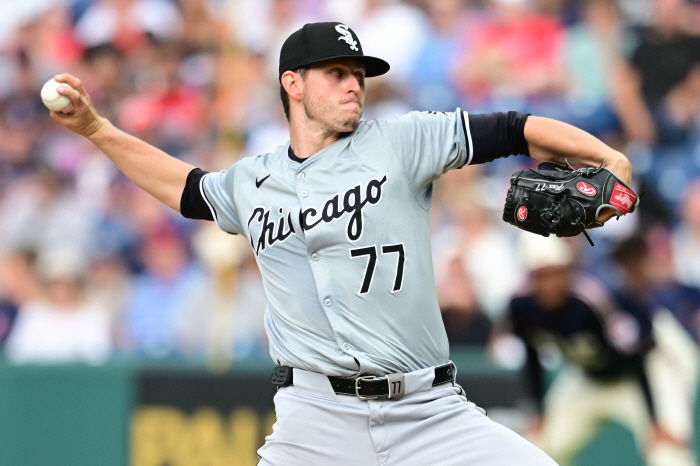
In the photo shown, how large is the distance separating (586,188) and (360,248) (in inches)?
32.6

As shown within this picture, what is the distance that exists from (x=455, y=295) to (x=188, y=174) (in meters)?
3.52

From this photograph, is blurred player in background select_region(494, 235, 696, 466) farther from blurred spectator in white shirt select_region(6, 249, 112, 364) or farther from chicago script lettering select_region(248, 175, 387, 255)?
blurred spectator in white shirt select_region(6, 249, 112, 364)

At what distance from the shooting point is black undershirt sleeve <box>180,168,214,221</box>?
3.65 meters

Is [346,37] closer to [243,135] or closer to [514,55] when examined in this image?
[514,55]

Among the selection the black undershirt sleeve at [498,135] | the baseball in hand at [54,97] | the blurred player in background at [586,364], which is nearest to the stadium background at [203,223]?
the blurred player in background at [586,364]

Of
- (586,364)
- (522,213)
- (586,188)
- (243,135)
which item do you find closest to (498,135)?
(522,213)

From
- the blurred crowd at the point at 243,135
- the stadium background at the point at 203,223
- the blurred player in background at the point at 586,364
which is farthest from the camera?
the blurred crowd at the point at 243,135

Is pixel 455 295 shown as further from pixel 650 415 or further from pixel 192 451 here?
pixel 192 451

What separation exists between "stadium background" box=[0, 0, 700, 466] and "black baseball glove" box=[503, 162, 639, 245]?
276 centimetres

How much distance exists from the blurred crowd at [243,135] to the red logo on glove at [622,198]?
10.6ft

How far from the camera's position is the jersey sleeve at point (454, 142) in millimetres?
3199

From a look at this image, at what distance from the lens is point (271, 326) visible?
3.42m

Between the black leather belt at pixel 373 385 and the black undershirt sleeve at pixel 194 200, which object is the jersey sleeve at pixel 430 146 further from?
the black undershirt sleeve at pixel 194 200

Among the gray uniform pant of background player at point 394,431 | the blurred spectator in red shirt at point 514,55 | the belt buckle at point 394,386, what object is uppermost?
the blurred spectator in red shirt at point 514,55
